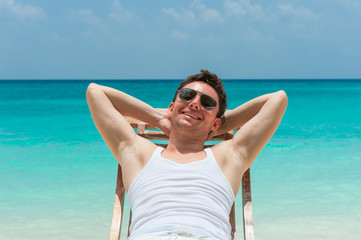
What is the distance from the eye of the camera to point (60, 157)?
8.73 meters

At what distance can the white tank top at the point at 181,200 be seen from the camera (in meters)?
2.40

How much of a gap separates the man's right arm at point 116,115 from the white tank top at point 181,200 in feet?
0.90

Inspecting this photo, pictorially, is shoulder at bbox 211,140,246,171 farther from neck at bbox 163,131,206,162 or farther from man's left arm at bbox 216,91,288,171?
neck at bbox 163,131,206,162

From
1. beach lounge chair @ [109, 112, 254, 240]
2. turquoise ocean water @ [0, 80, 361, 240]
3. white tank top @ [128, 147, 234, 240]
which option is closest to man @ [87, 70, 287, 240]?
white tank top @ [128, 147, 234, 240]

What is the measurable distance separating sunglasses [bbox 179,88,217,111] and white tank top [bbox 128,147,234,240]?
1.22 ft

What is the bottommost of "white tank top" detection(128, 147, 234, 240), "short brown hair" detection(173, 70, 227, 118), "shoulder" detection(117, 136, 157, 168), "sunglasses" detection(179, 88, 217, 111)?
"white tank top" detection(128, 147, 234, 240)

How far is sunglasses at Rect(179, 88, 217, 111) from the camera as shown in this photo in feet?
9.61

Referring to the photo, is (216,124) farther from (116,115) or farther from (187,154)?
(116,115)

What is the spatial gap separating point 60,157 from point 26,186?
2.04 metres

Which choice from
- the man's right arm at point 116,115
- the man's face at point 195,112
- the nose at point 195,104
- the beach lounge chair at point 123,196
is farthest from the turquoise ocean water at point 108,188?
the nose at point 195,104

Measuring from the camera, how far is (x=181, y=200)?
2.51 m

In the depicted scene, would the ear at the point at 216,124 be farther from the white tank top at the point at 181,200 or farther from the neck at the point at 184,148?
the white tank top at the point at 181,200

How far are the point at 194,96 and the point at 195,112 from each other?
0.36 ft

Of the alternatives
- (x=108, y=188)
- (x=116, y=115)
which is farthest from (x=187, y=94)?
(x=108, y=188)
